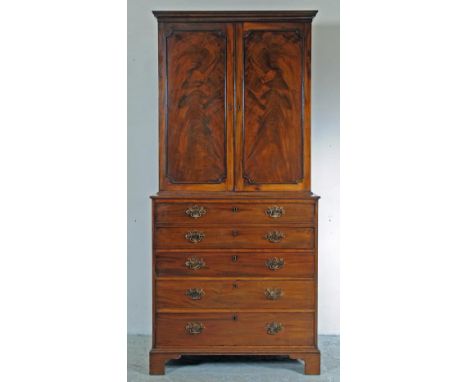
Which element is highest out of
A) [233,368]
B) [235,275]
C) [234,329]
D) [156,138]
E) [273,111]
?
[273,111]

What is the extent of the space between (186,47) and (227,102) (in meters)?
0.39

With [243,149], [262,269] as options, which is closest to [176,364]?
[262,269]

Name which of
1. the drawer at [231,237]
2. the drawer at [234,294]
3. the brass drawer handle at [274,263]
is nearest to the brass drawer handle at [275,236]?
the drawer at [231,237]

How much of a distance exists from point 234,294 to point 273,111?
1060mm

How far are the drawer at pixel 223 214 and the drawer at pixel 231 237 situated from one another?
1.5 inches

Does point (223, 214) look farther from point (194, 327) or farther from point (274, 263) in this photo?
point (194, 327)

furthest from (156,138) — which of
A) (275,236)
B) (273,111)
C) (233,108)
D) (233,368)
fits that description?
(233,368)

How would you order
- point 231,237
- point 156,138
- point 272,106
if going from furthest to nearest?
1. point 156,138
2. point 272,106
3. point 231,237

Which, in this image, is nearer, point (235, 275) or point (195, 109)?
point (235, 275)

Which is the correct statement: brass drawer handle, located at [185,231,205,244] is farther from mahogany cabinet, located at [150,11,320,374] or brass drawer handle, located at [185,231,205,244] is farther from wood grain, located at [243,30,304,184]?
wood grain, located at [243,30,304,184]

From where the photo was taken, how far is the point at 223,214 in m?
3.30

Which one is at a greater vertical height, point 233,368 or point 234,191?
point 234,191

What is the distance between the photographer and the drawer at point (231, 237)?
10.8 ft

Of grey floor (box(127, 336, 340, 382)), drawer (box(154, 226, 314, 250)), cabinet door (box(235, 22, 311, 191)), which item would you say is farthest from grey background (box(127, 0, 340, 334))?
drawer (box(154, 226, 314, 250))
